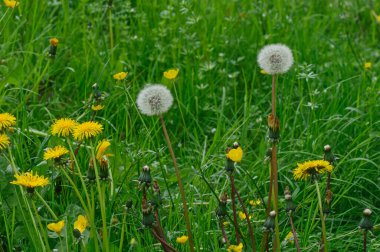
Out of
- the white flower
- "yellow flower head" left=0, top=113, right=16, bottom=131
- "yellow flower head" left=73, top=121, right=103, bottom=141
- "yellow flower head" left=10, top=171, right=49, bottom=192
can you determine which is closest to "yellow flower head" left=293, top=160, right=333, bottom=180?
the white flower

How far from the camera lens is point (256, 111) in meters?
3.29

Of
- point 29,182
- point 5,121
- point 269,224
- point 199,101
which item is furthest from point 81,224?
point 199,101

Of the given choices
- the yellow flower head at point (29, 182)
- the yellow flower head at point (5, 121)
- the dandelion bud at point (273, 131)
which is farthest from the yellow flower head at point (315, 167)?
the yellow flower head at point (5, 121)

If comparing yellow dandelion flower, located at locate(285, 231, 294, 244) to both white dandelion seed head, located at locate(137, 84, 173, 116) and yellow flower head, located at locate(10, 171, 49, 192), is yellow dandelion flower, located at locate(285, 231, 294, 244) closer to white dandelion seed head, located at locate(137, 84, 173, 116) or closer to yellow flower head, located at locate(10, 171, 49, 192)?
white dandelion seed head, located at locate(137, 84, 173, 116)

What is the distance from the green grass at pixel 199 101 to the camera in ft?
7.95

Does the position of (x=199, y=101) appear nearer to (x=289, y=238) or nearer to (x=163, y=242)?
(x=289, y=238)

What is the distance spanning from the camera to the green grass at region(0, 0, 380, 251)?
2424mm

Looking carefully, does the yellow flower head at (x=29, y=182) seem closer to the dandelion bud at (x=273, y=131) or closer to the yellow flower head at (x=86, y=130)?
the yellow flower head at (x=86, y=130)

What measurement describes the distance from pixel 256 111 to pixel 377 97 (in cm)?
50

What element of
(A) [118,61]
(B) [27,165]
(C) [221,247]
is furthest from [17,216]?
(A) [118,61]

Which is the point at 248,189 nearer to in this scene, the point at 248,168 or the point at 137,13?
the point at 248,168

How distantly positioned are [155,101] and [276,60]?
0.33m

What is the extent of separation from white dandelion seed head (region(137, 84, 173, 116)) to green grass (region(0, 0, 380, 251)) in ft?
1.09

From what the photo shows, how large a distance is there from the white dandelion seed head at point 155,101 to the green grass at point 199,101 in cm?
33
